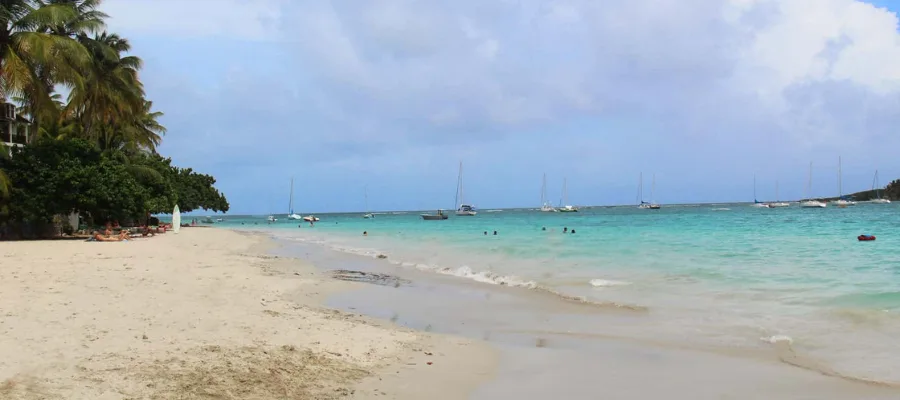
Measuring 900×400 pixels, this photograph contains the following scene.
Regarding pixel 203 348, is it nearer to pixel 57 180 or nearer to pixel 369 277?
pixel 369 277

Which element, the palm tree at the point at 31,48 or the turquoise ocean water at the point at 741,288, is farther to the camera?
the palm tree at the point at 31,48

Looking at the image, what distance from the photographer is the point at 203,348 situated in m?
6.06

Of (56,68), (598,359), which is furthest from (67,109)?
(598,359)

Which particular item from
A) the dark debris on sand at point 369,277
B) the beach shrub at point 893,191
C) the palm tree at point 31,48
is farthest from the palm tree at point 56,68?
the beach shrub at point 893,191

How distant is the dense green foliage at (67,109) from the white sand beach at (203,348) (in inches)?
552

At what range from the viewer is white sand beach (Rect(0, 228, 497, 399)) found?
4.88 metres

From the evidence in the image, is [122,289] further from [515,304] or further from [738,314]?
[738,314]

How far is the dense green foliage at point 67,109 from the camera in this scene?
→ 843 inches

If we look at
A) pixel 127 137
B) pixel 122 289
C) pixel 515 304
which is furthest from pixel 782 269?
pixel 127 137

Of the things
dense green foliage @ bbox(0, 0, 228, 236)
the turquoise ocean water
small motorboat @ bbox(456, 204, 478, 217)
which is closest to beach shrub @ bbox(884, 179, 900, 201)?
small motorboat @ bbox(456, 204, 478, 217)

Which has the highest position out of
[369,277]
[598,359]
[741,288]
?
[741,288]

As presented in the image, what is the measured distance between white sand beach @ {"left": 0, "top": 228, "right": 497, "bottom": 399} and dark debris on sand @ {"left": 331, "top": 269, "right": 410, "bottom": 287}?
4.37 metres

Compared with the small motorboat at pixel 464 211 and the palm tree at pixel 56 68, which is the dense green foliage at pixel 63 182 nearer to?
the palm tree at pixel 56 68

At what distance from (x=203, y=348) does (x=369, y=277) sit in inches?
416
